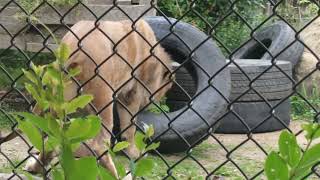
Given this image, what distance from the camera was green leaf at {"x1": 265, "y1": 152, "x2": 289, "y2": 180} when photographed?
1.22 metres

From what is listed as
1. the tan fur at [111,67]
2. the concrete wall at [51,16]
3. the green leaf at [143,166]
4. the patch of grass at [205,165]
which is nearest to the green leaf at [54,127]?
the green leaf at [143,166]

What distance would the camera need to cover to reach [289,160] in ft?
4.06

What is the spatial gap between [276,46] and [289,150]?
340 inches

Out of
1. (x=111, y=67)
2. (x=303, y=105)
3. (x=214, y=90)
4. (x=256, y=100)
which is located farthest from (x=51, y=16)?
(x=303, y=105)

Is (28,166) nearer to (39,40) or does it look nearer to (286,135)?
(39,40)

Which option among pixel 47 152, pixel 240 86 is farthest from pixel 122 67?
pixel 47 152

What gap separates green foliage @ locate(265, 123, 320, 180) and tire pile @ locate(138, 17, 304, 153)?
14.2ft

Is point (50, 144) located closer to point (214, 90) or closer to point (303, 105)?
point (214, 90)

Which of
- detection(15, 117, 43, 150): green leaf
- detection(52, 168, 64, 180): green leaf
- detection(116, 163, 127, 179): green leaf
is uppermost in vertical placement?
detection(15, 117, 43, 150): green leaf

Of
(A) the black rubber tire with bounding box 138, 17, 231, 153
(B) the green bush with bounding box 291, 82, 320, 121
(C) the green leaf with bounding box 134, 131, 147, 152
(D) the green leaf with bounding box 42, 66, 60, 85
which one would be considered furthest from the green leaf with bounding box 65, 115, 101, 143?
(B) the green bush with bounding box 291, 82, 320, 121

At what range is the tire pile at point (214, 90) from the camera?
22.6 feet

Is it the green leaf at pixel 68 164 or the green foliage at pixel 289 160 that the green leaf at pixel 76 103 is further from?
Answer: the green foliage at pixel 289 160

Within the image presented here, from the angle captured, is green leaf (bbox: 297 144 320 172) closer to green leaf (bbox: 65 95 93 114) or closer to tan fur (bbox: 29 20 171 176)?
green leaf (bbox: 65 95 93 114)

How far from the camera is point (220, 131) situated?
328 inches
